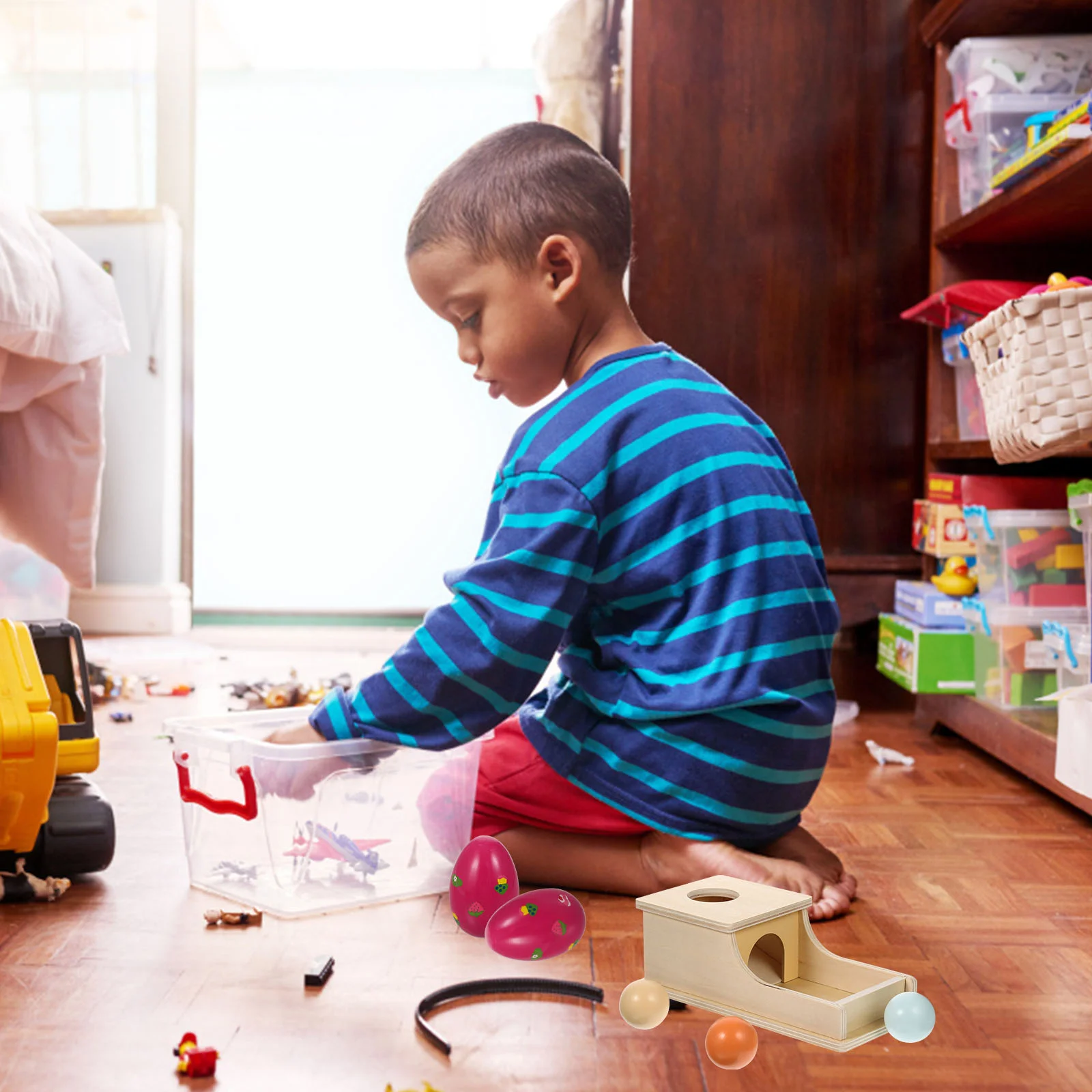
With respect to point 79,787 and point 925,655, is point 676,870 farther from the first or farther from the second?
point 925,655

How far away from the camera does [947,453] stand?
172cm

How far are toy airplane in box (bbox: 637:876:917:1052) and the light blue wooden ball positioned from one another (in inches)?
0.6

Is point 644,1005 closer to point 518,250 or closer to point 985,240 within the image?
point 518,250

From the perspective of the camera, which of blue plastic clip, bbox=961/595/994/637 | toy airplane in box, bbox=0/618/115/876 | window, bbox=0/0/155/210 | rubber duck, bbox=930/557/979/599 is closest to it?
toy airplane in box, bbox=0/618/115/876

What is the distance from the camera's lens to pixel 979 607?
159 centimetres

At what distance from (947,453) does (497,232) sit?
971 mm

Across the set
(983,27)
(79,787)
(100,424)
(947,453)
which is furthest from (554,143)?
(983,27)

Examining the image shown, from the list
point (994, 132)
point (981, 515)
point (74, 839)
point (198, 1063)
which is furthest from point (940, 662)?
point (198, 1063)

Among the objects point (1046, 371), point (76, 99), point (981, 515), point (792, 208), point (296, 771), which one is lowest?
point (296, 771)

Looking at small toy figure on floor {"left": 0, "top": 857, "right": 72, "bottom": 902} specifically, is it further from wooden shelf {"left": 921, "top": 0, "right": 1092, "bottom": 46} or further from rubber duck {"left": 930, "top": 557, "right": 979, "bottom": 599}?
wooden shelf {"left": 921, "top": 0, "right": 1092, "bottom": 46}

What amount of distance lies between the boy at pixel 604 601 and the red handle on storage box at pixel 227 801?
51mm

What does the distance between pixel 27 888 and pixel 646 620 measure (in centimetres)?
53

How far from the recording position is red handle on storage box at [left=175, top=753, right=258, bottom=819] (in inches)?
36.5

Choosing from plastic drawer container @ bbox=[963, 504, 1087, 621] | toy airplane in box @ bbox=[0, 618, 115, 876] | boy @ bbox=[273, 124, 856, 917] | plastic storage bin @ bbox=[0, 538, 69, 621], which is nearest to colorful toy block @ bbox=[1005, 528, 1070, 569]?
plastic drawer container @ bbox=[963, 504, 1087, 621]
